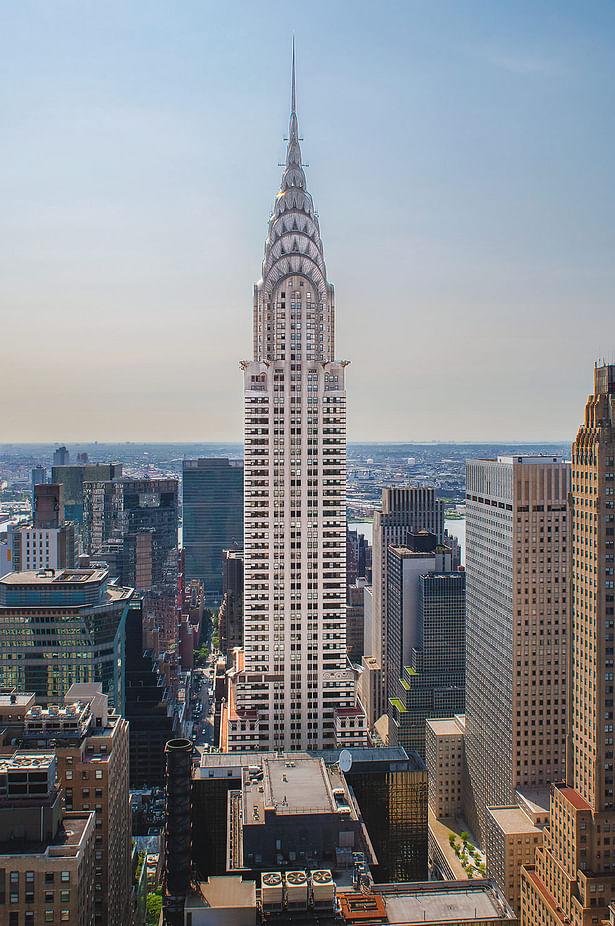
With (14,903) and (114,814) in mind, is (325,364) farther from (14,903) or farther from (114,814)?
(14,903)

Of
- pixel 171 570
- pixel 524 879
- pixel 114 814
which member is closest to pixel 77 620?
pixel 114 814

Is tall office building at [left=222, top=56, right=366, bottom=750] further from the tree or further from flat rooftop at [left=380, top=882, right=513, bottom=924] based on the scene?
flat rooftop at [left=380, top=882, right=513, bottom=924]

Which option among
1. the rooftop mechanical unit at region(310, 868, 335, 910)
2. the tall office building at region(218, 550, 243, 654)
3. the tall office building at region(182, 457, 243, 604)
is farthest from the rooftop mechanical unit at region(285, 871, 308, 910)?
the tall office building at region(182, 457, 243, 604)

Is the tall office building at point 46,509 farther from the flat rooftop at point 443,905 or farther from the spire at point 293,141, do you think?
the flat rooftop at point 443,905

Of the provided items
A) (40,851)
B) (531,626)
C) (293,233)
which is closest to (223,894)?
(40,851)

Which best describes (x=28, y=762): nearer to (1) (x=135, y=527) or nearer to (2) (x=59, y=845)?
(2) (x=59, y=845)
